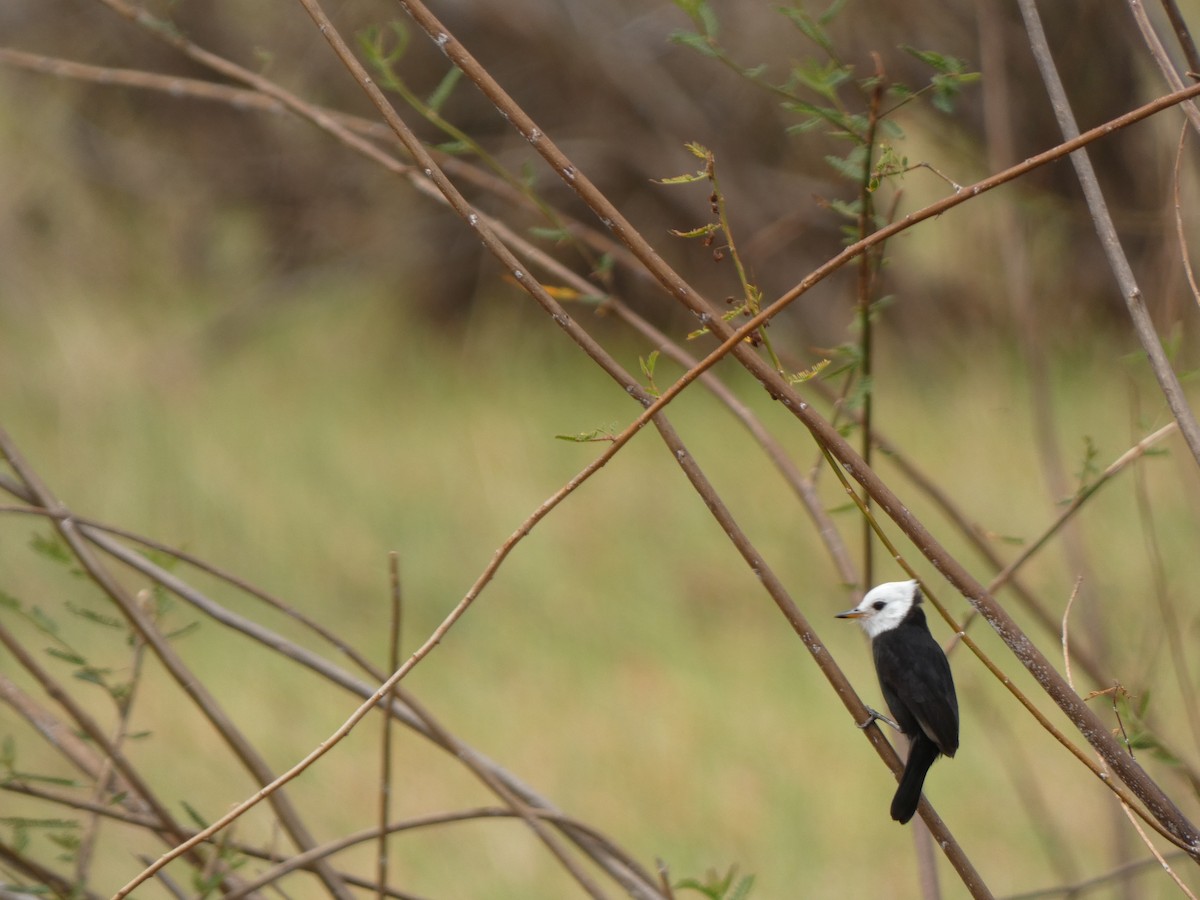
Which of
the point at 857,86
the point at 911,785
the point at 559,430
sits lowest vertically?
the point at 911,785

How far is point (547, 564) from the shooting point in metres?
4.07

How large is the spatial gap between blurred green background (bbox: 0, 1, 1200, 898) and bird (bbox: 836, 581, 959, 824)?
39cm

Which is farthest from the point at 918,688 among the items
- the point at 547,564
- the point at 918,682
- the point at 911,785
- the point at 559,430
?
the point at 559,430

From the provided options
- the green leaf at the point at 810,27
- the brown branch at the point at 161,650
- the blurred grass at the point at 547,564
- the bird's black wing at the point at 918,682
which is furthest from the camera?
the blurred grass at the point at 547,564

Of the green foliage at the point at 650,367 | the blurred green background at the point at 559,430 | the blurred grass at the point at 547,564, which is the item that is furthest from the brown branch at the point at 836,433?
the blurred grass at the point at 547,564

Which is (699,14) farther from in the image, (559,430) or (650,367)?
(559,430)

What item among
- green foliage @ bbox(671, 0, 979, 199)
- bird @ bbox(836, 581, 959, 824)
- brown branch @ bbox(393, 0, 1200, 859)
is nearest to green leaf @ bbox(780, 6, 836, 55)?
green foliage @ bbox(671, 0, 979, 199)

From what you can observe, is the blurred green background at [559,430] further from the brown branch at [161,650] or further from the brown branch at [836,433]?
the brown branch at [836,433]

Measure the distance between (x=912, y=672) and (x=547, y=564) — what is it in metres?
2.77

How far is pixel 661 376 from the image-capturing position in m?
5.17

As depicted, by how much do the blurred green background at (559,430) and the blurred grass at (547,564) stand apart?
1 cm

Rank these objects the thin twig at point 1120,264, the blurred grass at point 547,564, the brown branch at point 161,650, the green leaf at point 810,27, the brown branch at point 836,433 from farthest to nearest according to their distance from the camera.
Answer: the blurred grass at point 547,564
the brown branch at point 161,650
the green leaf at point 810,27
the thin twig at point 1120,264
the brown branch at point 836,433

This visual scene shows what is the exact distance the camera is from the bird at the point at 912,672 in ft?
4.31

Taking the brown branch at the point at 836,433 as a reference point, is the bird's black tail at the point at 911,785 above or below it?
below
